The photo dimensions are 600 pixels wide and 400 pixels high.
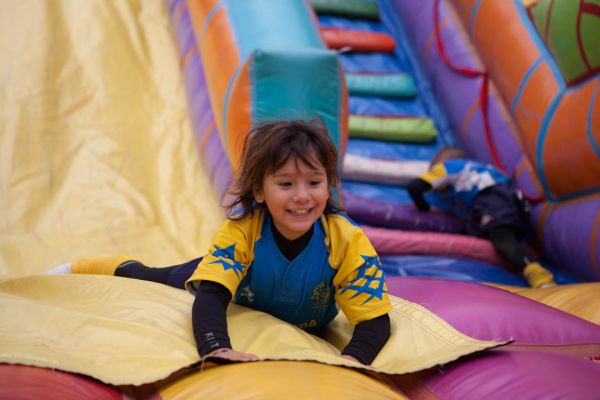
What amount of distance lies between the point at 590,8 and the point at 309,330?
1.33 m

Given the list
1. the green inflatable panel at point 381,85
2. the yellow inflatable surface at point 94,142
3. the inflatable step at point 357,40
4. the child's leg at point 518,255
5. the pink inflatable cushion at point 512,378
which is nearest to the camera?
the pink inflatable cushion at point 512,378

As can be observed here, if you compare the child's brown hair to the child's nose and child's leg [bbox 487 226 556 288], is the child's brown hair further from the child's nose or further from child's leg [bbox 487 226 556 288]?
child's leg [bbox 487 226 556 288]

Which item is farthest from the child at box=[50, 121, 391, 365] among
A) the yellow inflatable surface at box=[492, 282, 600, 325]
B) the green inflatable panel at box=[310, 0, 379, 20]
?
the green inflatable panel at box=[310, 0, 379, 20]

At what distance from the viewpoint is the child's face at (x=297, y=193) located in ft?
3.83

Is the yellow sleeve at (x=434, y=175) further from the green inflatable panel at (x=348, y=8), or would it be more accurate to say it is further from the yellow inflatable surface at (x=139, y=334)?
the green inflatable panel at (x=348, y=8)

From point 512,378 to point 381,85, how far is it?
2050 millimetres

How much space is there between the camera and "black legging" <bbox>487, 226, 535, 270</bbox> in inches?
81.5

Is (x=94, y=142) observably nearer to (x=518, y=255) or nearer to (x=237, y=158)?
(x=237, y=158)

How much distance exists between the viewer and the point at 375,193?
244cm

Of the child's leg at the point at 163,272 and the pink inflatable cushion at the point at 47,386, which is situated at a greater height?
the child's leg at the point at 163,272

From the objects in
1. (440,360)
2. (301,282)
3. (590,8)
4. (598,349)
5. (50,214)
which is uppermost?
(590,8)

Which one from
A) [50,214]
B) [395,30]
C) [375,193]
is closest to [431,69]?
[395,30]

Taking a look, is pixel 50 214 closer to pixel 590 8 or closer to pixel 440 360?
pixel 440 360

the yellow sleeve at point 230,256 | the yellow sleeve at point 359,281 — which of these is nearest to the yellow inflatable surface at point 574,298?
the yellow sleeve at point 359,281
